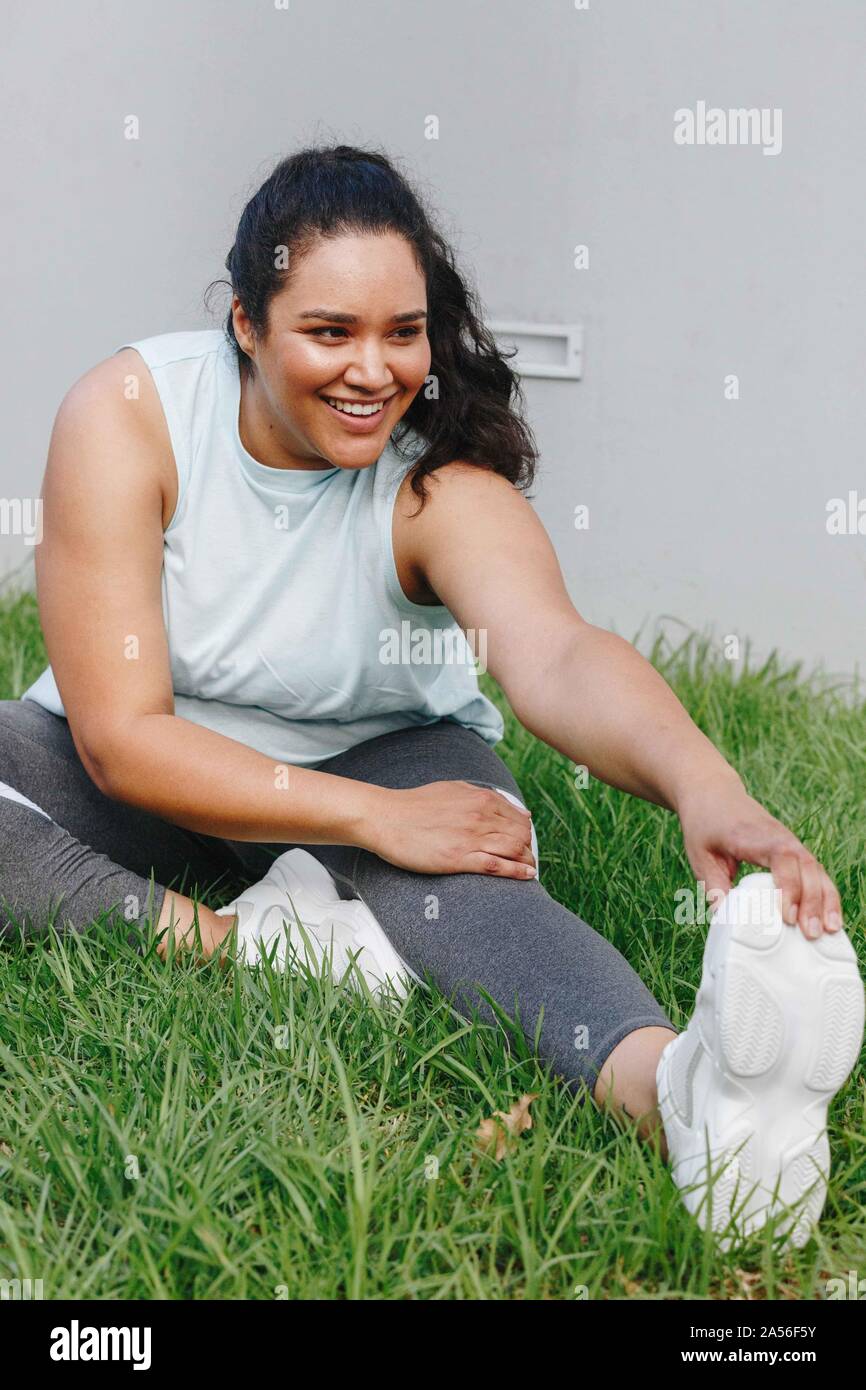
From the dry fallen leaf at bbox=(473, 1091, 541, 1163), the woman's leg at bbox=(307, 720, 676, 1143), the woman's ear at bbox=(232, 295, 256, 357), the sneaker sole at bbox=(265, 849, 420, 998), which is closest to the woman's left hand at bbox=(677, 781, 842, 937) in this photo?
the woman's leg at bbox=(307, 720, 676, 1143)

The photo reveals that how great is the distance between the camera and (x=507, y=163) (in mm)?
3691

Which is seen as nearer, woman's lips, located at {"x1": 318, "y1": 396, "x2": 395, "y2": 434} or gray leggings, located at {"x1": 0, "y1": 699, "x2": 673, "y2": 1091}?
gray leggings, located at {"x1": 0, "y1": 699, "x2": 673, "y2": 1091}

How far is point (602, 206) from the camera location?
3.70 metres

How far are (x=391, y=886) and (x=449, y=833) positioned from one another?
0.41 ft

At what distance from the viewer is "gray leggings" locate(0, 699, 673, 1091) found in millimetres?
1810

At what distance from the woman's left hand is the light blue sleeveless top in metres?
0.78

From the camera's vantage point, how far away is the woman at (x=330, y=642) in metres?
1.88

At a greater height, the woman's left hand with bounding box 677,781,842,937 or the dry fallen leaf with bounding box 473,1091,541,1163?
the woman's left hand with bounding box 677,781,842,937

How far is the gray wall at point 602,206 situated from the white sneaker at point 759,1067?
2418 mm

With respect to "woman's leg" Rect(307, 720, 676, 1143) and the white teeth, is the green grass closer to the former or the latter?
"woman's leg" Rect(307, 720, 676, 1143)

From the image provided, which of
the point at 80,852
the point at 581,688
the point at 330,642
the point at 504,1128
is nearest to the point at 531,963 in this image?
the point at 504,1128

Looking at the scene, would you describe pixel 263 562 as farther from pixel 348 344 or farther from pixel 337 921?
pixel 337 921

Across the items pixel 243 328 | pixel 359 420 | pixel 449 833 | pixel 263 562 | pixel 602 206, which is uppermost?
pixel 602 206
